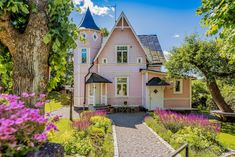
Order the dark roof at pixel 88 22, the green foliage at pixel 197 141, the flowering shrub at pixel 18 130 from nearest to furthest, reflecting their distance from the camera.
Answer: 1. the flowering shrub at pixel 18 130
2. the green foliage at pixel 197 141
3. the dark roof at pixel 88 22

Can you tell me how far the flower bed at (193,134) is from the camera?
7706mm

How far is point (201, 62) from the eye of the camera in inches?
625

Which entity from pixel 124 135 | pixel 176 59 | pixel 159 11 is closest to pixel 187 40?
pixel 176 59

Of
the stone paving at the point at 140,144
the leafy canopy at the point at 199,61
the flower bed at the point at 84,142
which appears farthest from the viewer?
the leafy canopy at the point at 199,61

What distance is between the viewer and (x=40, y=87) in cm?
309

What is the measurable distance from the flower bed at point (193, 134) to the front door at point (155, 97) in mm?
7806

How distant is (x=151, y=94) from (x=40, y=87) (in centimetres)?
1710

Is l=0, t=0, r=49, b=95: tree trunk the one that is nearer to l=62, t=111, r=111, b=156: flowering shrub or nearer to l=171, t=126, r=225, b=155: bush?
l=62, t=111, r=111, b=156: flowering shrub

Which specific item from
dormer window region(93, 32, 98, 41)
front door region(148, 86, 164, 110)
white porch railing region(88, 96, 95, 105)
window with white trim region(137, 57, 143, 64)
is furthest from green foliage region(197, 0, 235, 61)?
Answer: dormer window region(93, 32, 98, 41)

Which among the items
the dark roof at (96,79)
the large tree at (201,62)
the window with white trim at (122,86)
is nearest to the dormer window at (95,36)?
the dark roof at (96,79)

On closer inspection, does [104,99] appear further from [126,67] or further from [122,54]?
[122,54]

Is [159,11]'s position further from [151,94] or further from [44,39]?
[44,39]

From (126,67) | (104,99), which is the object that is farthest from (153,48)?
(104,99)

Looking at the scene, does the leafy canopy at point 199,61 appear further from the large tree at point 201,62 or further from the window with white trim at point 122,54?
the window with white trim at point 122,54
